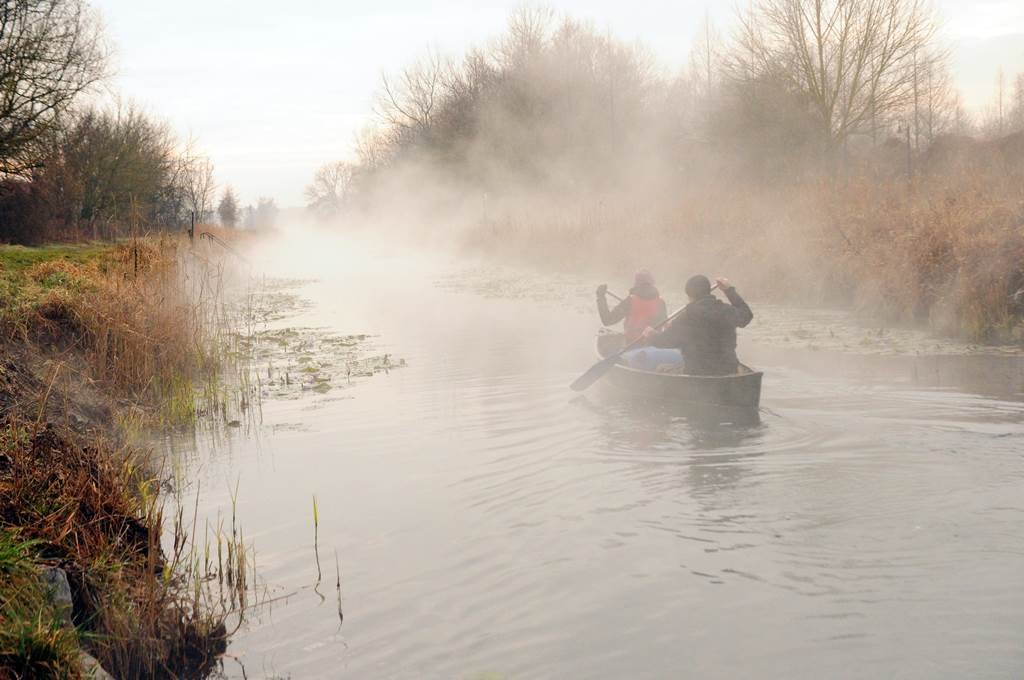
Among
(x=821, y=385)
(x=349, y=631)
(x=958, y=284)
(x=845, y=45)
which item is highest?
(x=845, y=45)

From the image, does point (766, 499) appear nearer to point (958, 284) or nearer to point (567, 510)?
point (567, 510)

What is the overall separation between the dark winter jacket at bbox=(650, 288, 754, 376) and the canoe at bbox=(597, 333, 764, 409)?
22 cm

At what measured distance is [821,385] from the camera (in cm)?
1127

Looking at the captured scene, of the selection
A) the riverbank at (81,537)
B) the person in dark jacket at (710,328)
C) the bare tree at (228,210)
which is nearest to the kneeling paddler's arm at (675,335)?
the person in dark jacket at (710,328)

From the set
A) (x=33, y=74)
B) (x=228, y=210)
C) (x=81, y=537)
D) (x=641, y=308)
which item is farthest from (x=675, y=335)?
(x=228, y=210)

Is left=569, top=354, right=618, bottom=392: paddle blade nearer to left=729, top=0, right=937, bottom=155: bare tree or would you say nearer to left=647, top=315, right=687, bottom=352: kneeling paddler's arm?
left=647, top=315, right=687, bottom=352: kneeling paddler's arm

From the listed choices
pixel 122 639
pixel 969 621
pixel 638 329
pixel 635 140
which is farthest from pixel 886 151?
pixel 122 639

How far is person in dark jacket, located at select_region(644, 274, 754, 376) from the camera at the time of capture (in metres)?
9.96

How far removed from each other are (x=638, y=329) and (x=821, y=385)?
253 centimetres

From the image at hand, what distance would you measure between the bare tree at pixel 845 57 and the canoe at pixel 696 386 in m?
22.5

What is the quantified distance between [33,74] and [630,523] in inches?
1014

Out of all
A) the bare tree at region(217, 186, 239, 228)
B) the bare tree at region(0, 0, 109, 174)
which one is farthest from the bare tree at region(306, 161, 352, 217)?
the bare tree at region(0, 0, 109, 174)

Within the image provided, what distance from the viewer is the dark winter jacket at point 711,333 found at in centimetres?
996

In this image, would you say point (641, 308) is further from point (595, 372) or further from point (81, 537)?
point (81, 537)
